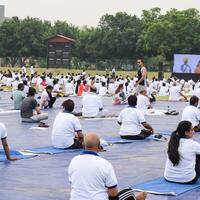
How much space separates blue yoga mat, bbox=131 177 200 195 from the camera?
725 cm

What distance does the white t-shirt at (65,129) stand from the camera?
10.3 metres

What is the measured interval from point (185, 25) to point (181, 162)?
172 feet

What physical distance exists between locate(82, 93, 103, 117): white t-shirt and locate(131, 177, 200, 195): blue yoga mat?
30.6ft

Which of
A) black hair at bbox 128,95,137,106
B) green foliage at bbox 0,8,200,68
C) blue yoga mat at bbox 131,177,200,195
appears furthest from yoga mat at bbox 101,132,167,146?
green foliage at bbox 0,8,200,68

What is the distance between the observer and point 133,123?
11914mm

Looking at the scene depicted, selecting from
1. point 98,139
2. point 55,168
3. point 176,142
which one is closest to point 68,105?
point 55,168

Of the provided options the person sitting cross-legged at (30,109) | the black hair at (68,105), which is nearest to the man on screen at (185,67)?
the person sitting cross-legged at (30,109)

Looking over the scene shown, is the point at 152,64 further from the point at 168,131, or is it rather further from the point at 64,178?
the point at 64,178

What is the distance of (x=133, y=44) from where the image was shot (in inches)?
2427

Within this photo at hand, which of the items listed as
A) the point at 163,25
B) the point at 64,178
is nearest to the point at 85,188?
the point at 64,178

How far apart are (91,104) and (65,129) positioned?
274 inches

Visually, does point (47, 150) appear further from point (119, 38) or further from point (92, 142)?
point (119, 38)

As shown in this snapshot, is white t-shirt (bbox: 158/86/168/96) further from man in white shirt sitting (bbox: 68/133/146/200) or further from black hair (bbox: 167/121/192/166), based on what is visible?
man in white shirt sitting (bbox: 68/133/146/200)

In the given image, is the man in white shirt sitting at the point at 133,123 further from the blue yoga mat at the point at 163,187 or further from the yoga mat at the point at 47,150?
the blue yoga mat at the point at 163,187
